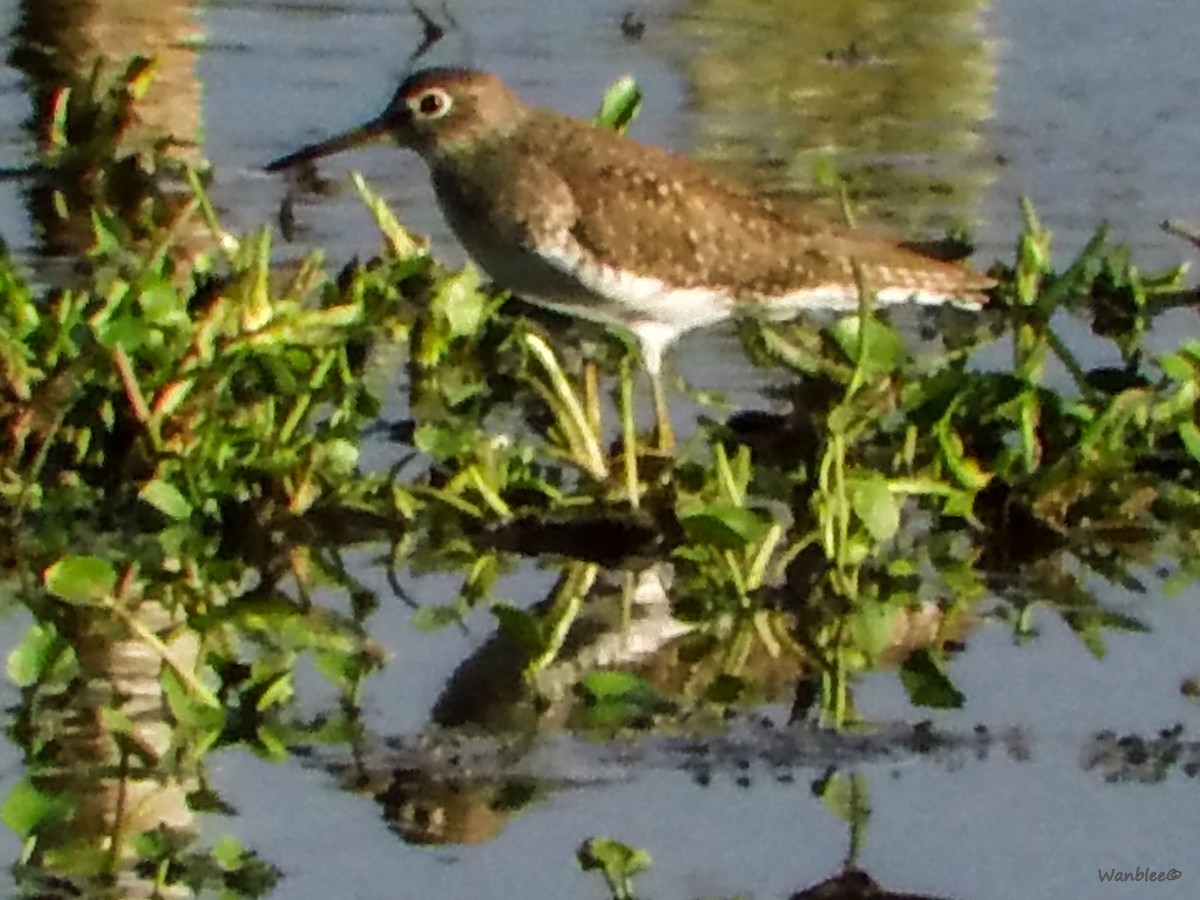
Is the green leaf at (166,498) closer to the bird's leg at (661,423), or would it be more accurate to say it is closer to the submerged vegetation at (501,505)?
the submerged vegetation at (501,505)

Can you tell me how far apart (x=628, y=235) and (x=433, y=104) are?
27.4 inches

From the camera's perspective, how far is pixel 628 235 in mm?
5953

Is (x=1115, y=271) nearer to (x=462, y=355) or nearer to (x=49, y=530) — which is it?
(x=462, y=355)

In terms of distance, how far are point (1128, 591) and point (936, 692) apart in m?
0.74

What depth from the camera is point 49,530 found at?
5516 mm

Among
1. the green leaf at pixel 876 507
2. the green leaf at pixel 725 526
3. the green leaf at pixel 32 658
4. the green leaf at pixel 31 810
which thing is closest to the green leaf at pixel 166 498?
the green leaf at pixel 32 658

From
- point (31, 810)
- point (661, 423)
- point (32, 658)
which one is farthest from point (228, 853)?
point (661, 423)

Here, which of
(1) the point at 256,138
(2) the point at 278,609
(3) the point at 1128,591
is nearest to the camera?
(2) the point at 278,609

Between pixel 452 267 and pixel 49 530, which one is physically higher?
pixel 452 267

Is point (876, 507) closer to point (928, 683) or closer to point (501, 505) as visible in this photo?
point (928, 683)

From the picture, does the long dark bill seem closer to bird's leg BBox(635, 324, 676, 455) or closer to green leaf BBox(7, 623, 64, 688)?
bird's leg BBox(635, 324, 676, 455)

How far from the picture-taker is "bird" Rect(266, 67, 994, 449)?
19.5ft

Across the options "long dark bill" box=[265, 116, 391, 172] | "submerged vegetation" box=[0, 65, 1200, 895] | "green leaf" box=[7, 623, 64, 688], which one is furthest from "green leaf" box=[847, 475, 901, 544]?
"long dark bill" box=[265, 116, 391, 172]

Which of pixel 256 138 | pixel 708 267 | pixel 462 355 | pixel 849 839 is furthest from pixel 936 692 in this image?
pixel 256 138
